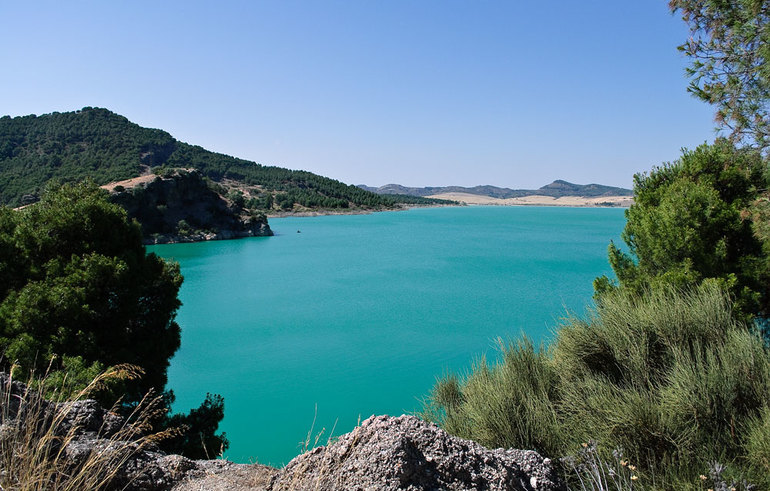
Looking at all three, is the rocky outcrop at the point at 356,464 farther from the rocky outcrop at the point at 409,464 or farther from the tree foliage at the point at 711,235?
the tree foliage at the point at 711,235

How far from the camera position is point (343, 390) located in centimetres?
1262

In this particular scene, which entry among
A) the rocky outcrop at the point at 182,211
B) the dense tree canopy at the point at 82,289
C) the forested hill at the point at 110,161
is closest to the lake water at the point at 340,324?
the dense tree canopy at the point at 82,289

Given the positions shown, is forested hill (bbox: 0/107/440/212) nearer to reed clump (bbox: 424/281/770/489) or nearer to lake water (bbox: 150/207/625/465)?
lake water (bbox: 150/207/625/465)

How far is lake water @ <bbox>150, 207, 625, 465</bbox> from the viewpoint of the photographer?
1166 centimetres

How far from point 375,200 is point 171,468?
117116 mm

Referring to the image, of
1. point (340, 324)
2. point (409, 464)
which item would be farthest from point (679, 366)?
point (340, 324)

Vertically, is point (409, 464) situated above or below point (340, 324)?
above

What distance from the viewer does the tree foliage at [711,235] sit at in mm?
8680

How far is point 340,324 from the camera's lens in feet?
64.1

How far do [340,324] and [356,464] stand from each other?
16906 millimetres

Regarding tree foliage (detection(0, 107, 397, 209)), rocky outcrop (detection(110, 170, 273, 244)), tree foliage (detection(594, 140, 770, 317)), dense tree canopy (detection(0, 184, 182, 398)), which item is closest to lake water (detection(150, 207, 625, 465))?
tree foliage (detection(594, 140, 770, 317))

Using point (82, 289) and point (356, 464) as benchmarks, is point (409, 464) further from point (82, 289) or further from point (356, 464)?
point (82, 289)

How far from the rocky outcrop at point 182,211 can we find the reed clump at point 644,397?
1904 inches

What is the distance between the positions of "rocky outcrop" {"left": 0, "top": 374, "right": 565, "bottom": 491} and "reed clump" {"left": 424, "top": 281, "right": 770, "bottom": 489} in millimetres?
640
